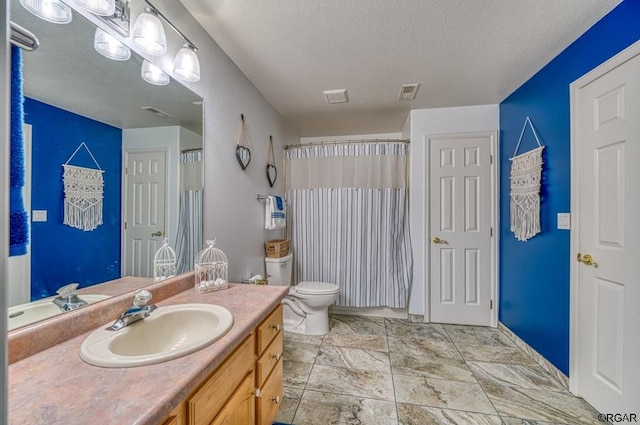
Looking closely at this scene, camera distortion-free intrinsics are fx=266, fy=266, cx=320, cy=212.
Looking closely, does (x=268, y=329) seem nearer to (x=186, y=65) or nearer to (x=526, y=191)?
(x=186, y=65)

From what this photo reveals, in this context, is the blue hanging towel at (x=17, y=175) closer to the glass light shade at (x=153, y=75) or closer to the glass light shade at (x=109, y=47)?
the glass light shade at (x=109, y=47)

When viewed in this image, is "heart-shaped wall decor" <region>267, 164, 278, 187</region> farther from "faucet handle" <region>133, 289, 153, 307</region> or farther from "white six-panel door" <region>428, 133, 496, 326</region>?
"faucet handle" <region>133, 289, 153, 307</region>

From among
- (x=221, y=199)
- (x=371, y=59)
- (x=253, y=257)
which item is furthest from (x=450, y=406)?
(x=371, y=59)

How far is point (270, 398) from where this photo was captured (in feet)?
4.19

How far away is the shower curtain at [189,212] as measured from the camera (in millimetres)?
1391

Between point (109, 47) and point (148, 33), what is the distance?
161 mm

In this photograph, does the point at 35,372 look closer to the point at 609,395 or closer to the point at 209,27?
the point at 209,27

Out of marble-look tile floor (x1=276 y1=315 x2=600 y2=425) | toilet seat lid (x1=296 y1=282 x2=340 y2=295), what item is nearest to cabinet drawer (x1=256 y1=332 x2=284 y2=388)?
marble-look tile floor (x1=276 y1=315 x2=600 y2=425)

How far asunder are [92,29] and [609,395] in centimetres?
298

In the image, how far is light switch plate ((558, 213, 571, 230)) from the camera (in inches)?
67.8

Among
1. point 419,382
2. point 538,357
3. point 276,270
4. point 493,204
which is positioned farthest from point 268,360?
point 493,204

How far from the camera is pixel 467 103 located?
8.70ft

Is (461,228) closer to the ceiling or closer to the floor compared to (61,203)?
closer to the floor

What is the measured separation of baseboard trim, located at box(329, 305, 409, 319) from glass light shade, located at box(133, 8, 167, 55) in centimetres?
276
